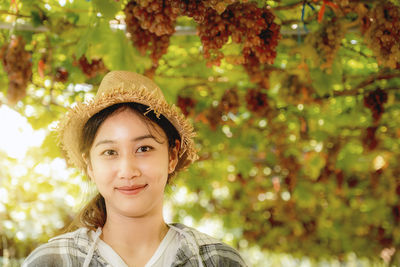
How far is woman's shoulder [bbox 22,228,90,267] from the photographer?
5.50ft

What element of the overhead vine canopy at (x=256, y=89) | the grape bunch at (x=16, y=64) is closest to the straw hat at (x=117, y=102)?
the overhead vine canopy at (x=256, y=89)

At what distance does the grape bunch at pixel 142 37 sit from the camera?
2217mm

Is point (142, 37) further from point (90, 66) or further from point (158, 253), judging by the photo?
point (158, 253)

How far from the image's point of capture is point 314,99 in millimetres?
3719

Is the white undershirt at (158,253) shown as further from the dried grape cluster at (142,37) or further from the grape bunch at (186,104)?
the grape bunch at (186,104)

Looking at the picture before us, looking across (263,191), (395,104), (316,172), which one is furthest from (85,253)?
(263,191)

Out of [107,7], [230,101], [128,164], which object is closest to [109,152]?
[128,164]

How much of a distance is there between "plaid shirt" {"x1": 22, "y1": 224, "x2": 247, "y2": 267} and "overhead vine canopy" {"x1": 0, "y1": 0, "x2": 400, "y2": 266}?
2.88 ft

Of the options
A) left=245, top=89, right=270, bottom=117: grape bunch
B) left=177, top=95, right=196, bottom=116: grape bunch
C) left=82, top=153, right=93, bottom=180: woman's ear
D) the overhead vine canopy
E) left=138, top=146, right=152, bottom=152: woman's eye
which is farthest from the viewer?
left=177, top=95, right=196, bottom=116: grape bunch

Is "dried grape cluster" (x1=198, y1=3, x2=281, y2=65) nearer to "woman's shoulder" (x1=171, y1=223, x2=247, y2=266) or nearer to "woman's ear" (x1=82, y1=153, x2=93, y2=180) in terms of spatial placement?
"woman's ear" (x1=82, y1=153, x2=93, y2=180)

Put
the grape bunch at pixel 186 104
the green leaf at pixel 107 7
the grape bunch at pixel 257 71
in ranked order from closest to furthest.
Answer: the green leaf at pixel 107 7 → the grape bunch at pixel 257 71 → the grape bunch at pixel 186 104

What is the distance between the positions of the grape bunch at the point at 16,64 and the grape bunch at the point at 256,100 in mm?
1878

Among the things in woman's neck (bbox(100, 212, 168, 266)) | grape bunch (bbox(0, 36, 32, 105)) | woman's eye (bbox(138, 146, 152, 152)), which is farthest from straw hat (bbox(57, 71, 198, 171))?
grape bunch (bbox(0, 36, 32, 105))

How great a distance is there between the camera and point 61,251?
172cm
